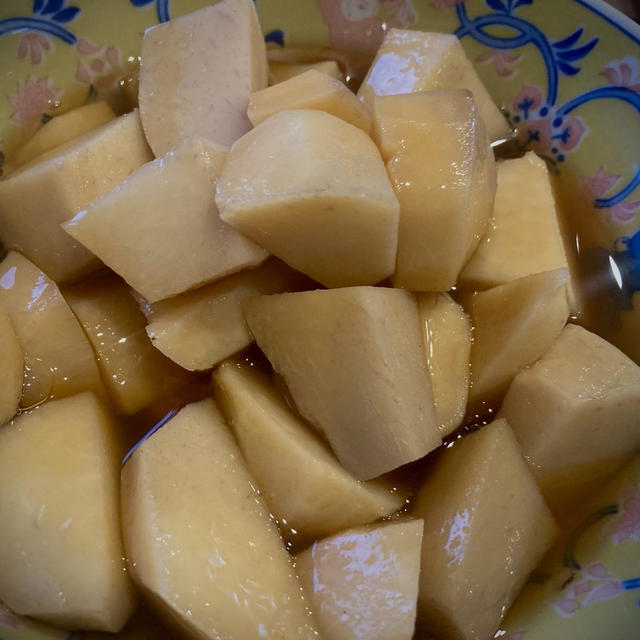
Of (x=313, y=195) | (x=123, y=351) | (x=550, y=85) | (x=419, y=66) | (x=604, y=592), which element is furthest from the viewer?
(x=550, y=85)

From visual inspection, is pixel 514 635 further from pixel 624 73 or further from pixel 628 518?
pixel 624 73

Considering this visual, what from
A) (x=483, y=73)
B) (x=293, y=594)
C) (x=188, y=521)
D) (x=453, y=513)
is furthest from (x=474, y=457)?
(x=483, y=73)

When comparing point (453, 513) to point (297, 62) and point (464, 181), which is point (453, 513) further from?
point (297, 62)

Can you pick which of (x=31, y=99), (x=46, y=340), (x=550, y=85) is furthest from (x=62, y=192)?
(x=550, y=85)

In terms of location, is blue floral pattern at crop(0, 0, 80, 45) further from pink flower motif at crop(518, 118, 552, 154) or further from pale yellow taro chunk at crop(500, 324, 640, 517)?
pale yellow taro chunk at crop(500, 324, 640, 517)

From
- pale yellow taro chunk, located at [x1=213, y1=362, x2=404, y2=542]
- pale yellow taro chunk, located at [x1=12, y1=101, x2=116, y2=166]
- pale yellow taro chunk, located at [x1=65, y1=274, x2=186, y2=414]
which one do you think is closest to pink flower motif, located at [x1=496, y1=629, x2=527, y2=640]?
pale yellow taro chunk, located at [x1=213, y1=362, x2=404, y2=542]
